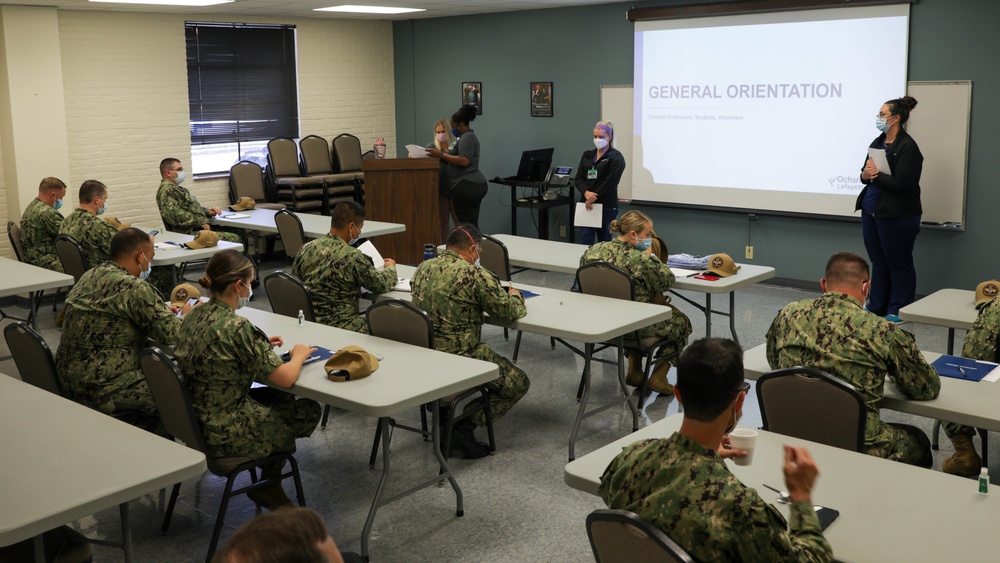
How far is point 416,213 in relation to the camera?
8.91 m

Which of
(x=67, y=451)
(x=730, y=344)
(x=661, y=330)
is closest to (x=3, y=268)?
(x=67, y=451)

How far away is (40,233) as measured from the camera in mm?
7363

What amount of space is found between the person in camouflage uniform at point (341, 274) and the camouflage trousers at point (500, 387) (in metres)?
0.87

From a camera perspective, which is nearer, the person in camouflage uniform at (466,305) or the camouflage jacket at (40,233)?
the person in camouflage uniform at (466,305)

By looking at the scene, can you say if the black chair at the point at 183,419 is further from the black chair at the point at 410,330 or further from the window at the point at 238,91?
the window at the point at 238,91

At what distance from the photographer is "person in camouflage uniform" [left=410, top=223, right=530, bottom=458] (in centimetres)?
459

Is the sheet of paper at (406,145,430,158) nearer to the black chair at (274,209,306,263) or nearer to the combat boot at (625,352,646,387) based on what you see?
the black chair at (274,209,306,263)

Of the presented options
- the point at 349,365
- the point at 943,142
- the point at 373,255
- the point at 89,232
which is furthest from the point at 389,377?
the point at 943,142

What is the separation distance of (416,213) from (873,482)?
21.8ft

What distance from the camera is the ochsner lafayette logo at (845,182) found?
315 inches

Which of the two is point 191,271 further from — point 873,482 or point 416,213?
point 873,482

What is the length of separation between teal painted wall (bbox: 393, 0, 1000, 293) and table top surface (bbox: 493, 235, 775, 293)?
7.16 feet

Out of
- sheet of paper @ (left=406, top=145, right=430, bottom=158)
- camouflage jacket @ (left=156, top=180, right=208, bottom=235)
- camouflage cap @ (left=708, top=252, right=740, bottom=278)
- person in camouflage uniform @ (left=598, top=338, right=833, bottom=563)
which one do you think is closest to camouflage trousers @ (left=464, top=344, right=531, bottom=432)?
camouflage cap @ (left=708, top=252, right=740, bottom=278)

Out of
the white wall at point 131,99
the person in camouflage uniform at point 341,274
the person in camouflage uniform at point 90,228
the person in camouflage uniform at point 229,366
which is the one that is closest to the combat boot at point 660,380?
the person in camouflage uniform at point 341,274
